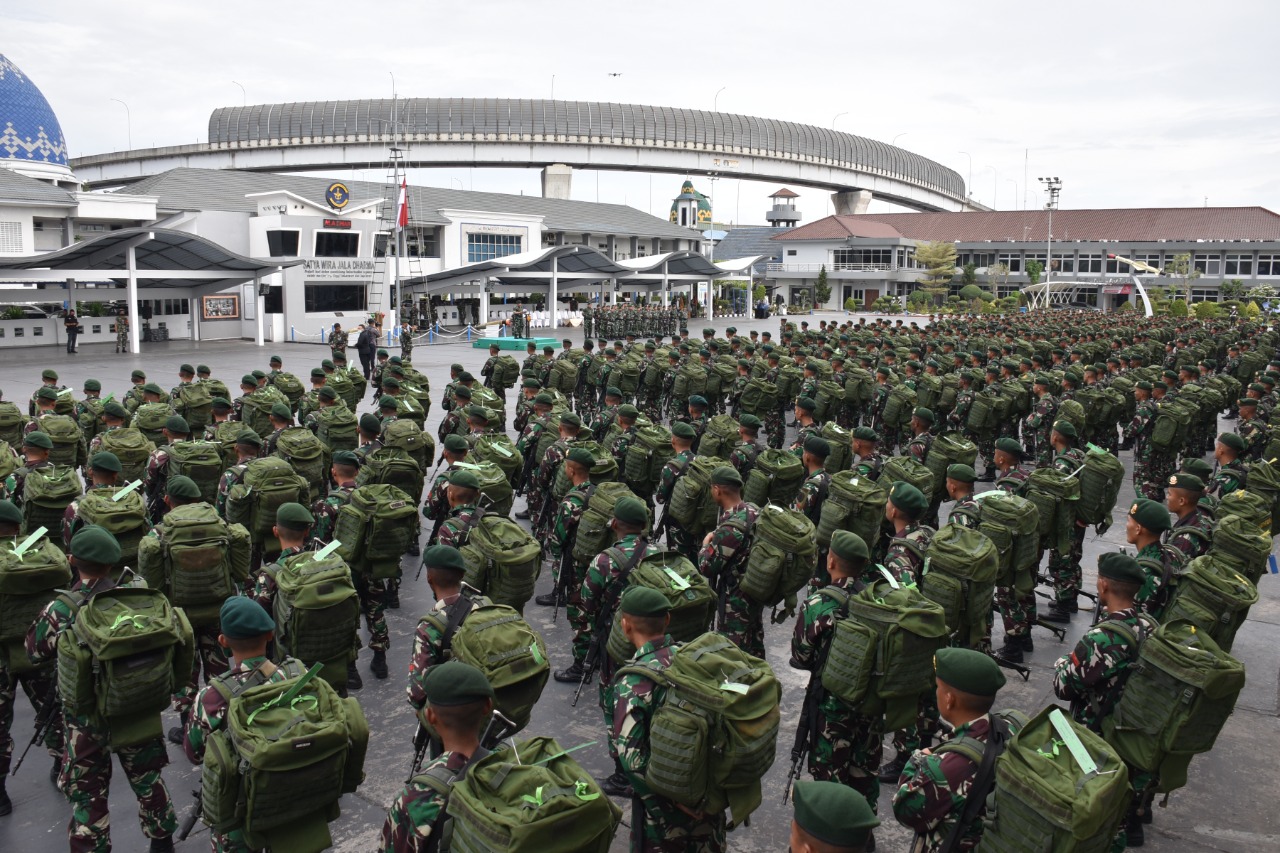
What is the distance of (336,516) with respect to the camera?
7152 mm

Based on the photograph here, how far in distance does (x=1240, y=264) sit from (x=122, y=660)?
7807cm

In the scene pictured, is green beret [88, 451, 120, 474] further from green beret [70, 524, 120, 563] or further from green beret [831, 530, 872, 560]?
green beret [831, 530, 872, 560]

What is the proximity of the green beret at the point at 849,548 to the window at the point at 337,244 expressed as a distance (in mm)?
36264

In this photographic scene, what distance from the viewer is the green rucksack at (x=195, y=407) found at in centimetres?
1251

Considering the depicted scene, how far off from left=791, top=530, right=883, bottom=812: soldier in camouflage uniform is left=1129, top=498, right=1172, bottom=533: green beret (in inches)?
101

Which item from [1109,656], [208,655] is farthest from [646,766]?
[208,655]

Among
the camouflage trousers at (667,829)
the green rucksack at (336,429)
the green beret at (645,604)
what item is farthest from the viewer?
the green rucksack at (336,429)

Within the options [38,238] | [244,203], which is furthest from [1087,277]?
[38,238]

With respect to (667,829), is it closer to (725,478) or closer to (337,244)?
(725,478)

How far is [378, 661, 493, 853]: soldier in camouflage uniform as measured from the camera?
3.47 metres

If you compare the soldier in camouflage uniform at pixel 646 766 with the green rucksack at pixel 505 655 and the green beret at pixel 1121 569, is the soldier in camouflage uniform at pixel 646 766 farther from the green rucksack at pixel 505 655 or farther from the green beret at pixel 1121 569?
the green beret at pixel 1121 569

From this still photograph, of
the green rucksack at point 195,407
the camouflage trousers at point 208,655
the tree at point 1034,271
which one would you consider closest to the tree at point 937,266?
the tree at point 1034,271

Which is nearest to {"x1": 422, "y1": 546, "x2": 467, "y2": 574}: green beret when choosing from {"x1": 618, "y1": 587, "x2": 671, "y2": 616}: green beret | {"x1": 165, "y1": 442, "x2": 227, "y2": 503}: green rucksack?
{"x1": 618, "y1": 587, "x2": 671, "y2": 616}: green beret

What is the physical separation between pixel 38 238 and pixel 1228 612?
125 feet
